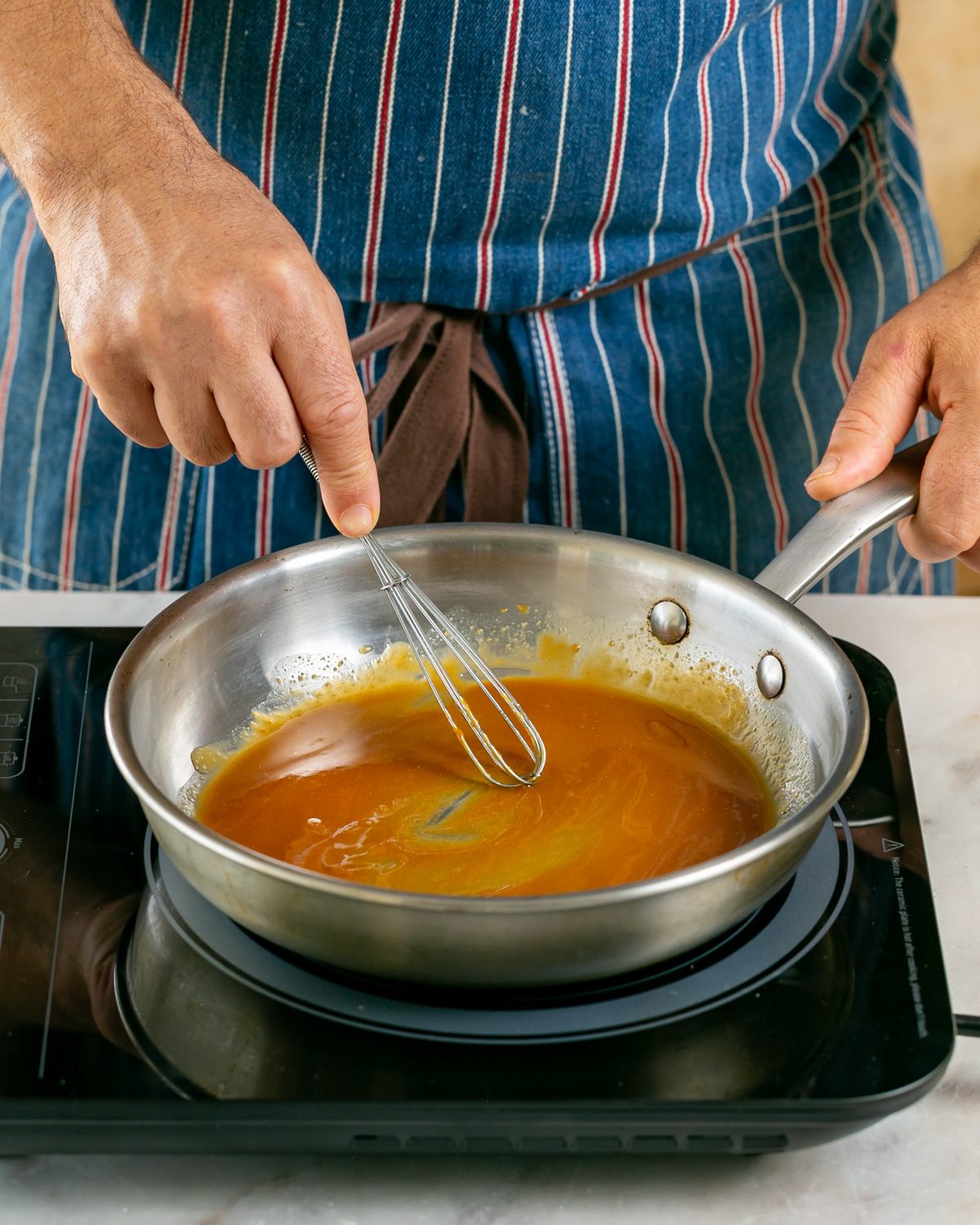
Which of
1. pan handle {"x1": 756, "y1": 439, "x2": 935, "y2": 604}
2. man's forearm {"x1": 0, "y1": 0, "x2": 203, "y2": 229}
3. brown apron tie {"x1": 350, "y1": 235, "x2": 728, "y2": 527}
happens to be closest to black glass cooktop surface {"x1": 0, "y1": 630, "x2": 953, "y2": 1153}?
pan handle {"x1": 756, "y1": 439, "x2": 935, "y2": 604}

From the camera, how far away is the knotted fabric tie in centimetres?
117

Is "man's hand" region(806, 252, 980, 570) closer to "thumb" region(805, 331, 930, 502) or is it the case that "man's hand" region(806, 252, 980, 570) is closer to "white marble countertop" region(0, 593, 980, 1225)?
"thumb" region(805, 331, 930, 502)

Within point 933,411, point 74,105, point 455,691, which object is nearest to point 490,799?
point 455,691

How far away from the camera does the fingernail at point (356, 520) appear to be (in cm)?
77

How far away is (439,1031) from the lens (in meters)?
0.61

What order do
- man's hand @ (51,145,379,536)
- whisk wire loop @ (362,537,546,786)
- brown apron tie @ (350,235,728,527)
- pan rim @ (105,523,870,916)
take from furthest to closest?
brown apron tie @ (350,235,728,527)
whisk wire loop @ (362,537,546,786)
man's hand @ (51,145,379,536)
pan rim @ (105,523,870,916)

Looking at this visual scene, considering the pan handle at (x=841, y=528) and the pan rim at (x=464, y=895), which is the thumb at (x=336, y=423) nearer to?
the pan rim at (x=464, y=895)

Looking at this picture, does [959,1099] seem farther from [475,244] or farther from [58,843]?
[475,244]

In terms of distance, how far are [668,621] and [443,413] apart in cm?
38

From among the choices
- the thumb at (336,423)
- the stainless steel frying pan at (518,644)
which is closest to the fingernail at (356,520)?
the thumb at (336,423)

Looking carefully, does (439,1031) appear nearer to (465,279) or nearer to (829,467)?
(829,467)

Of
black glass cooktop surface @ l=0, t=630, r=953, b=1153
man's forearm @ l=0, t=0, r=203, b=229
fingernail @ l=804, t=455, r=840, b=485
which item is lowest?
black glass cooktop surface @ l=0, t=630, r=953, b=1153

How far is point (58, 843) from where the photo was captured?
0.75 meters

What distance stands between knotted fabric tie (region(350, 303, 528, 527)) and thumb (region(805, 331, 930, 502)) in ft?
1.27
